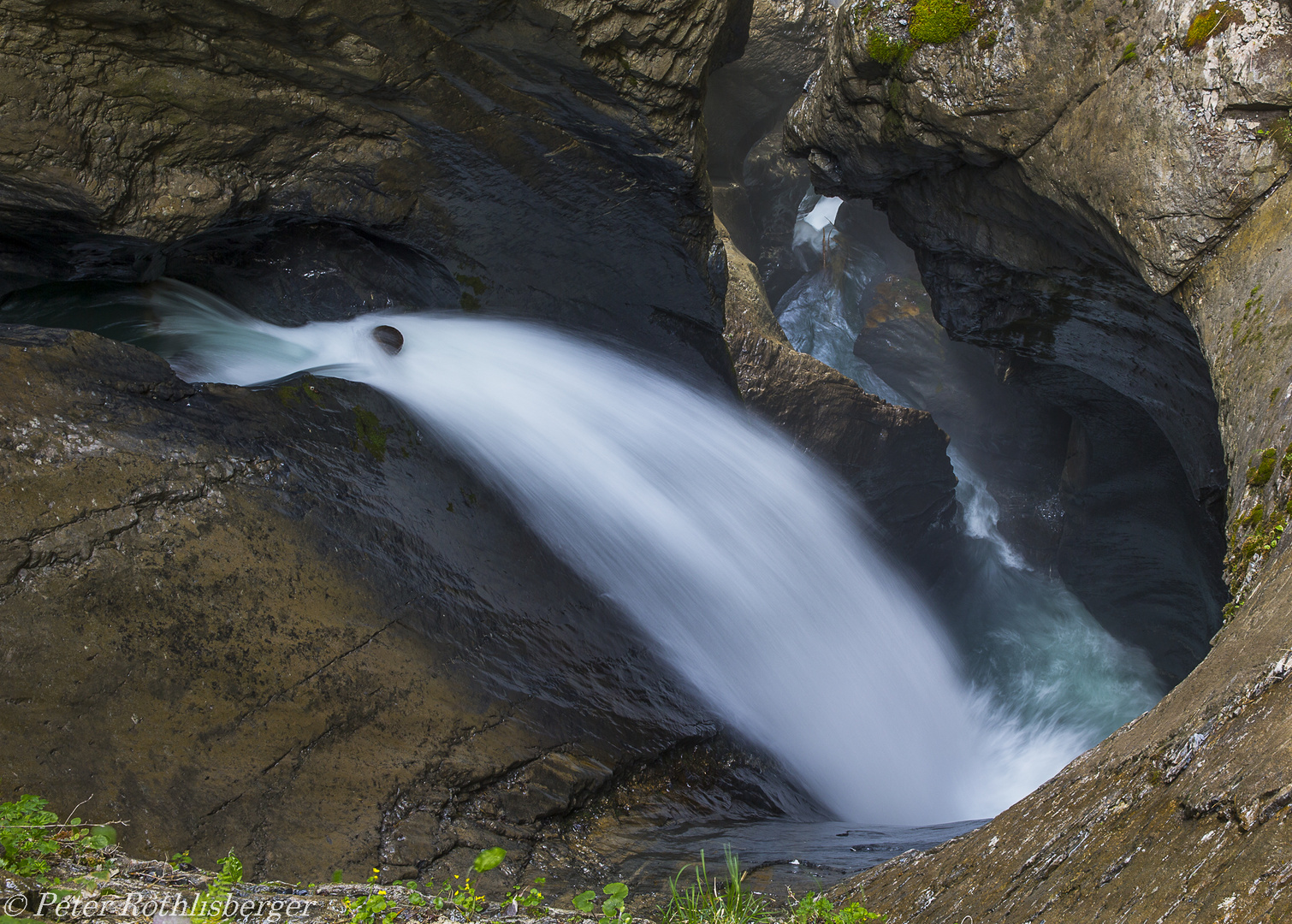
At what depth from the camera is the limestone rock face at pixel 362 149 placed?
15.5 feet

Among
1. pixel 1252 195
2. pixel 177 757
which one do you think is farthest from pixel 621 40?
pixel 177 757

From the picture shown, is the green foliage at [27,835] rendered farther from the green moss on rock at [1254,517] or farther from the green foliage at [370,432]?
the green moss on rock at [1254,517]

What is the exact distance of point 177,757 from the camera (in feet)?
11.9

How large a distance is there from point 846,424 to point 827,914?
811cm

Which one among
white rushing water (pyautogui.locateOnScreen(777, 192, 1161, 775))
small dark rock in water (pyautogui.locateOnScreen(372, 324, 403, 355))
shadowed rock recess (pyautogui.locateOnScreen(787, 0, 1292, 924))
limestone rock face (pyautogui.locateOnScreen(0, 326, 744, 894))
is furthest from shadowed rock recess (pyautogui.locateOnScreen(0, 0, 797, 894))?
white rushing water (pyautogui.locateOnScreen(777, 192, 1161, 775))

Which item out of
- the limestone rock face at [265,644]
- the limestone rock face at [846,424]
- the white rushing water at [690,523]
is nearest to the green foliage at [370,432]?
the limestone rock face at [265,644]

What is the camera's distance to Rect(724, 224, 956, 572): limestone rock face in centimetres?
1025

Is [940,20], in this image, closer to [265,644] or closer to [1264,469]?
[1264,469]

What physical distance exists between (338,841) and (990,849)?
2.83m

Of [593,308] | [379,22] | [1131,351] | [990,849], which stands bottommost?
[593,308]

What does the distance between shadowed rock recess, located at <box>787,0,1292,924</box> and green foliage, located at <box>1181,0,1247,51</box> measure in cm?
1

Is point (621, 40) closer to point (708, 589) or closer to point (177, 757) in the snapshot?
point (708, 589)

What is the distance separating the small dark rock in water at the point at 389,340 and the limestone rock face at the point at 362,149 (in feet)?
1.41

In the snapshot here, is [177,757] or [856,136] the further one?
[856,136]
